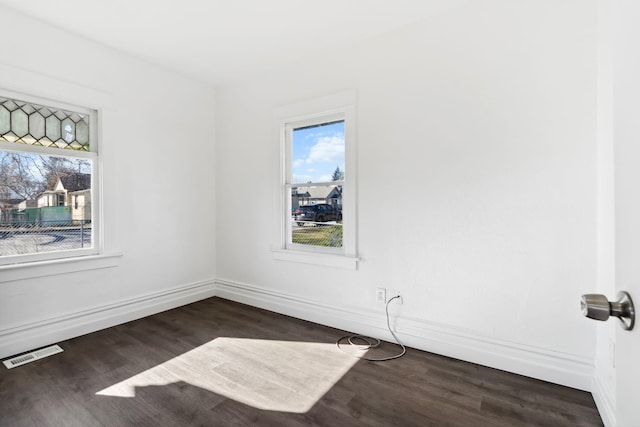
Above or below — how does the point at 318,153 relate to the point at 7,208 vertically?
above

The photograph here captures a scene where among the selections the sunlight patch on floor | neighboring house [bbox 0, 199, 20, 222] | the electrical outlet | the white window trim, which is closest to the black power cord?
the electrical outlet

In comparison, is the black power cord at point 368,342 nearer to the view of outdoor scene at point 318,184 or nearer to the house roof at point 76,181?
the view of outdoor scene at point 318,184

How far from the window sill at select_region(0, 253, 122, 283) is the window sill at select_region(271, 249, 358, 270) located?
1.61 m

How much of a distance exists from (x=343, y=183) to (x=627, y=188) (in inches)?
99.7

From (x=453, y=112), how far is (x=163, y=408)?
2.79 meters

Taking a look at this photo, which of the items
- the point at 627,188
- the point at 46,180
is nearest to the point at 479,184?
the point at 627,188

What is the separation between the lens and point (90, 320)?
117 inches

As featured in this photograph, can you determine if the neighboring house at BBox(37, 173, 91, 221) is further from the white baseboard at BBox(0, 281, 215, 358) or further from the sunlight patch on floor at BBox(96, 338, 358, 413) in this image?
the sunlight patch on floor at BBox(96, 338, 358, 413)

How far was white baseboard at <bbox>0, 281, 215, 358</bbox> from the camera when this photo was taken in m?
2.54

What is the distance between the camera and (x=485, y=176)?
235 centimetres

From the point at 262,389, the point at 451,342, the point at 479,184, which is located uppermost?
the point at 479,184

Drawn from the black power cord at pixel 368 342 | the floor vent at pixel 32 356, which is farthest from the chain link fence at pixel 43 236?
the black power cord at pixel 368 342

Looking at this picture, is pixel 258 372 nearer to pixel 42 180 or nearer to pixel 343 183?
pixel 343 183

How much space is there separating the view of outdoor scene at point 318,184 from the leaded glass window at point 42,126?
203cm
